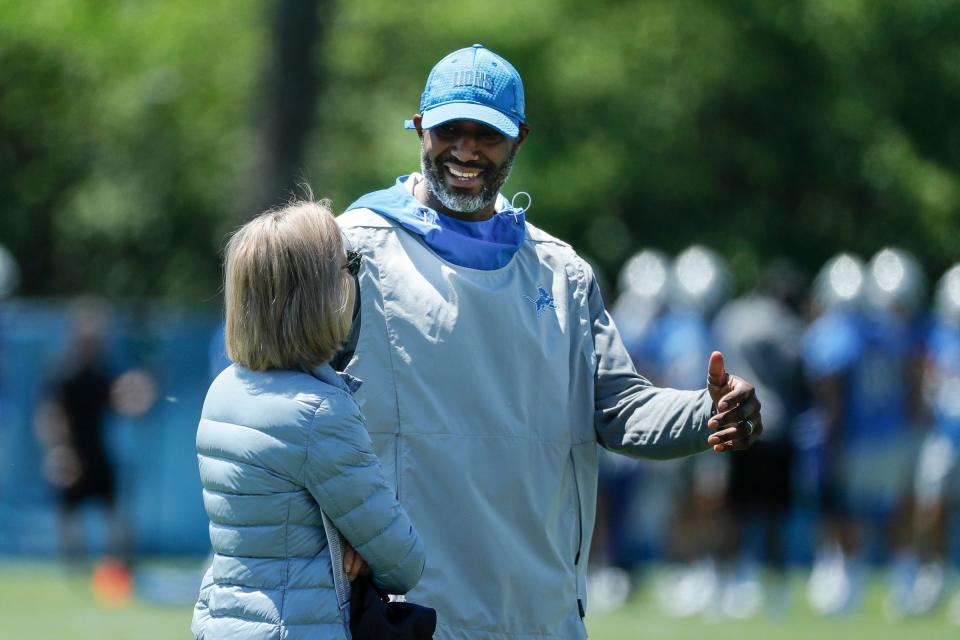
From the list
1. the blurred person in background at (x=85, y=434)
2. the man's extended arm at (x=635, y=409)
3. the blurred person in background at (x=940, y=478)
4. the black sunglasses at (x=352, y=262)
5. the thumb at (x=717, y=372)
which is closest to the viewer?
the black sunglasses at (x=352, y=262)

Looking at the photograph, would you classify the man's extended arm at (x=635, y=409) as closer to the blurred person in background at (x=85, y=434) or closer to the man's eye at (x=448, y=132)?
the man's eye at (x=448, y=132)

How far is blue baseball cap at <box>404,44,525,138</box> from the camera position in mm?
4285

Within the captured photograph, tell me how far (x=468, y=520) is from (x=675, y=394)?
0.63 m

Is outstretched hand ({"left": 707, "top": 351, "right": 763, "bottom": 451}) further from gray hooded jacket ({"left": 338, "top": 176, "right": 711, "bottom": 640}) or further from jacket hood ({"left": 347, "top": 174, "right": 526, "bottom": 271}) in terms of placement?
jacket hood ({"left": 347, "top": 174, "right": 526, "bottom": 271})

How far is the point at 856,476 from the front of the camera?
12.4 metres

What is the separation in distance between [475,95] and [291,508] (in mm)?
1249

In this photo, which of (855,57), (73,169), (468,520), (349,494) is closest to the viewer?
(349,494)

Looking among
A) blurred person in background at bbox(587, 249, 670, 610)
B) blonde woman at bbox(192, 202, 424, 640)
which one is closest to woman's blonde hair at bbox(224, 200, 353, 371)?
blonde woman at bbox(192, 202, 424, 640)

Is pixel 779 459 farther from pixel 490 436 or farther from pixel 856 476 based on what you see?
pixel 490 436

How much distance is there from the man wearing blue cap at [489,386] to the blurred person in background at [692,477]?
7708 millimetres

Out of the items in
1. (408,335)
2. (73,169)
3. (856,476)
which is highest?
(73,169)

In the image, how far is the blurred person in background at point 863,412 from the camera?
480 inches

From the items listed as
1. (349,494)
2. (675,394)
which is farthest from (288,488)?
(675,394)

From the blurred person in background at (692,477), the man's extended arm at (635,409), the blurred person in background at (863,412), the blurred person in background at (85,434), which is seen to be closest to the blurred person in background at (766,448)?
the blurred person in background at (692,477)
